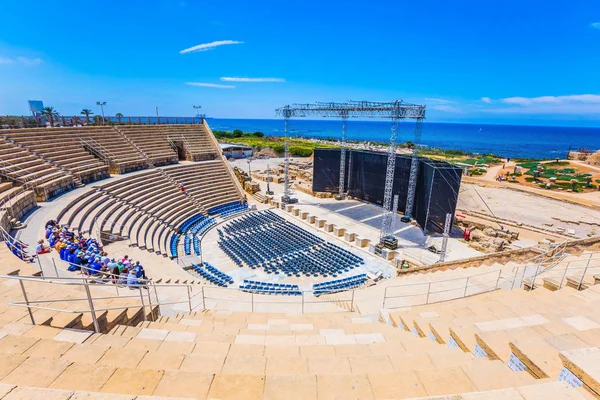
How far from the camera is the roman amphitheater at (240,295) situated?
3289 mm

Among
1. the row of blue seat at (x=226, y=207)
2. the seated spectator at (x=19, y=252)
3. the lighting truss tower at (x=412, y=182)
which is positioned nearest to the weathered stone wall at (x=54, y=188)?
the seated spectator at (x=19, y=252)

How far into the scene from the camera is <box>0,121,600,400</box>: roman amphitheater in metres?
3.29

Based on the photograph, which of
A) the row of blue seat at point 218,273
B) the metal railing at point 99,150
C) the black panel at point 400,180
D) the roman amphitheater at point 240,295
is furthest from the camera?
the metal railing at point 99,150

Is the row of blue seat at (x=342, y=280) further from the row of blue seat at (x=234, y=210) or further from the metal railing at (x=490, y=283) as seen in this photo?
the row of blue seat at (x=234, y=210)

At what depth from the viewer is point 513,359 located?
4.10 metres

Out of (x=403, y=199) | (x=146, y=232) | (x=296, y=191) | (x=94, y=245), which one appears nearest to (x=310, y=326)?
(x=94, y=245)

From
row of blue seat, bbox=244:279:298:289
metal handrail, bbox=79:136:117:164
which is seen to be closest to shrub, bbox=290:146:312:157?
metal handrail, bbox=79:136:117:164

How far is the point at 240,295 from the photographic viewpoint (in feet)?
42.4

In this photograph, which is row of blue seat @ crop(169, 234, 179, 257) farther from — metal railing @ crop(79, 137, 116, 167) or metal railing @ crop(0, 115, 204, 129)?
metal railing @ crop(0, 115, 204, 129)

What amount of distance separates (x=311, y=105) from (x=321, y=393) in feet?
86.9

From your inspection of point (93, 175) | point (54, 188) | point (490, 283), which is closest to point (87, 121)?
point (93, 175)

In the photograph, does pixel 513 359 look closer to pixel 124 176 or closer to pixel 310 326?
pixel 310 326

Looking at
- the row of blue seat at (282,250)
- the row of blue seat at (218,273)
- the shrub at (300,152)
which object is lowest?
the row of blue seat at (282,250)

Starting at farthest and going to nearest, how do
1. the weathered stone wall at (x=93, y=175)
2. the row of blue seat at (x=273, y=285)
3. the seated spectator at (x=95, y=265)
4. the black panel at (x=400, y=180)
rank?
the black panel at (x=400, y=180) → the weathered stone wall at (x=93, y=175) → the row of blue seat at (x=273, y=285) → the seated spectator at (x=95, y=265)
